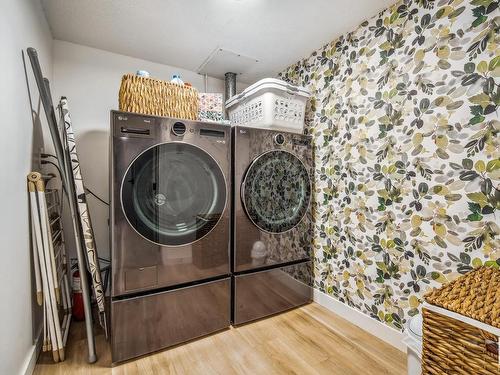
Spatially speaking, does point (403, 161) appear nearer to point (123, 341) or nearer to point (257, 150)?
point (257, 150)

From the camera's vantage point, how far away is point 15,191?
120 centimetres

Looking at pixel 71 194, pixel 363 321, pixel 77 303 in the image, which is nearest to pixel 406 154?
pixel 363 321

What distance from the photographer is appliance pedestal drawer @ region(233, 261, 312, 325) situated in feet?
6.10

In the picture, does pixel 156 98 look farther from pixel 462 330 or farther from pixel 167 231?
pixel 462 330

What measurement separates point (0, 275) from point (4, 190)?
0.35 meters

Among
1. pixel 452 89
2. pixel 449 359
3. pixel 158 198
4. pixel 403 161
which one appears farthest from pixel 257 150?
pixel 449 359

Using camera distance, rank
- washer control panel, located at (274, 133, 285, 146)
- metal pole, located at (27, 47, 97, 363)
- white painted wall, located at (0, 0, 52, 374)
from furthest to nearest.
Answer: washer control panel, located at (274, 133, 285, 146) < metal pole, located at (27, 47, 97, 363) < white painted wall, located at (0, 0, 52, 374)

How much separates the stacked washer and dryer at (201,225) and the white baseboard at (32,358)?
39cm

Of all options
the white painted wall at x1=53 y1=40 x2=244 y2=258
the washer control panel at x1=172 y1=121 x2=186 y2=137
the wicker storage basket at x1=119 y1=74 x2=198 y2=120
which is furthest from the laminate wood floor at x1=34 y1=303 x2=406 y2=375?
the wicker storage basket at x1=119 y1=74 x2=198 y2=120

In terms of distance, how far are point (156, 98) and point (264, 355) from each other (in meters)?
1.75

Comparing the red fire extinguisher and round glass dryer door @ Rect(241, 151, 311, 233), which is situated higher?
round glass dryer door @ Rect(241, 151, 311, 233)

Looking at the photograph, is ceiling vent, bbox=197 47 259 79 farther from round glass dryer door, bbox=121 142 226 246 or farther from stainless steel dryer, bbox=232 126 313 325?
round glass dryer door, bbox=121 142 226 246

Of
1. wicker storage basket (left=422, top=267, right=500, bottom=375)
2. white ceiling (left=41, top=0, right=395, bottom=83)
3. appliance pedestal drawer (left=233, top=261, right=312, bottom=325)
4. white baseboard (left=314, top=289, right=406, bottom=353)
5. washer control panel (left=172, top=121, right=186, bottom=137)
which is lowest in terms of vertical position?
white baseboard (left=314, top=289, right=406, bottom=353)

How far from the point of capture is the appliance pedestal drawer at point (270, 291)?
1.86 m
